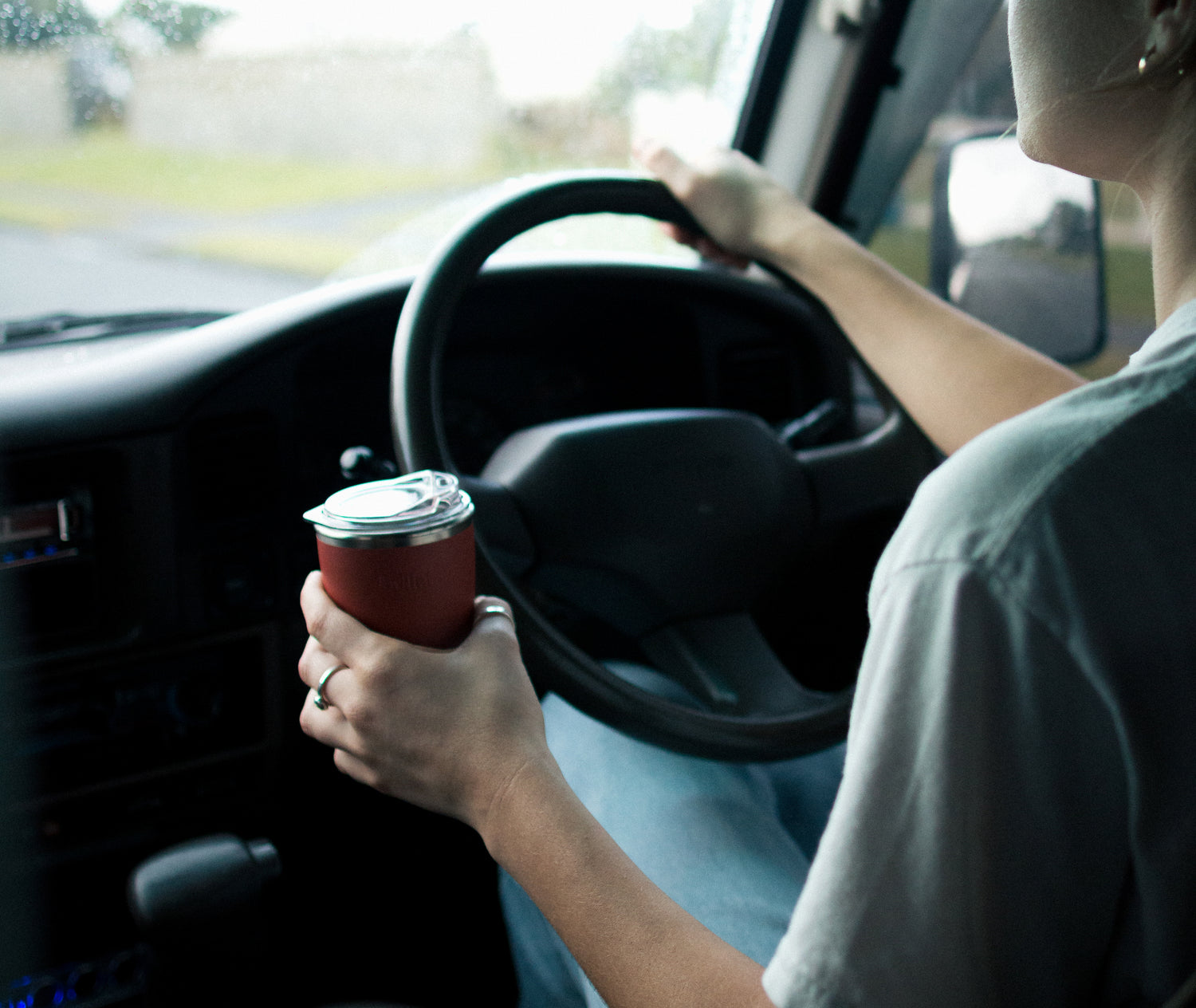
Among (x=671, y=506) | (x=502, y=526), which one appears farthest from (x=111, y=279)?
(x=671, y=506)

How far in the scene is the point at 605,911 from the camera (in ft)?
1.99

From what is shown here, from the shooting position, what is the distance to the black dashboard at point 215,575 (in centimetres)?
118

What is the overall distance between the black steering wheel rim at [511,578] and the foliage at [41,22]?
0.63 m

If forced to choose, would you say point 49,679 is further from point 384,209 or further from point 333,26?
point 333,26

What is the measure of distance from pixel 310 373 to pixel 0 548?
42 centimetres

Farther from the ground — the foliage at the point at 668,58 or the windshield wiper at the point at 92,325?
the foliage at the point at 668,58

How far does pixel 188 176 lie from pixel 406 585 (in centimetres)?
100

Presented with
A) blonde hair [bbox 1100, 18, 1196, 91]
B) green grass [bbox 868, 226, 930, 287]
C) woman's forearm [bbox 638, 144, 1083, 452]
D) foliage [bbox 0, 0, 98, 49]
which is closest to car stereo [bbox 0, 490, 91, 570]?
foliage [bbox 0, 0, 98, 49]

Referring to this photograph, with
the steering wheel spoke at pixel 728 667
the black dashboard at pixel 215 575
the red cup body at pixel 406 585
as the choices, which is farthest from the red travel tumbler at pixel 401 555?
the steering wheel spoke at pixel 728 667

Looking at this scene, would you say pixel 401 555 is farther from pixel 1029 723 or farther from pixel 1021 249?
pixel 1021 249

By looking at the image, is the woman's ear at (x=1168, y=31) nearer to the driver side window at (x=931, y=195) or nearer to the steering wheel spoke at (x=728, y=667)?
the steering wheel spoke at (x=728, y=667)

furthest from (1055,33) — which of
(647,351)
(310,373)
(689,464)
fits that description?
(647,351)

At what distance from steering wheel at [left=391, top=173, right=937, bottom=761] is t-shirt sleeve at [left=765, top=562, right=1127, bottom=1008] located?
0.51 m

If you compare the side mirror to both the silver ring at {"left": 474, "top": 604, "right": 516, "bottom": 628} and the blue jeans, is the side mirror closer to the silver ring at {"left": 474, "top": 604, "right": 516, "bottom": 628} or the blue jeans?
the blue jeans
